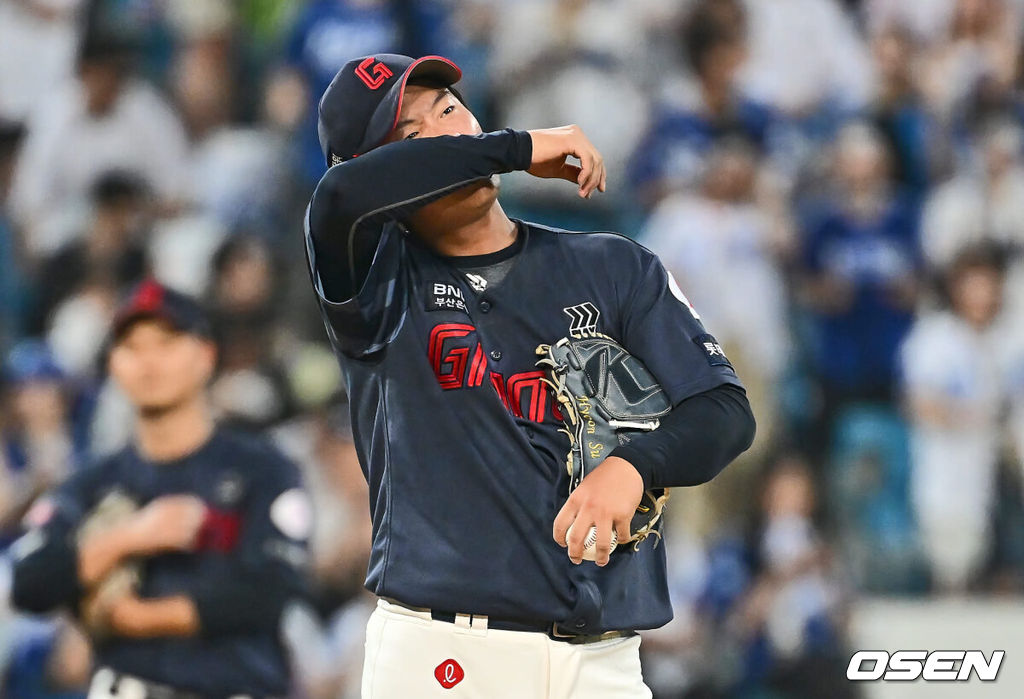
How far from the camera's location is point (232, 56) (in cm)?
782

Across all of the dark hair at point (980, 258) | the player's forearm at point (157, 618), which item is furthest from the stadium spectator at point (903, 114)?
the player's forearm at point (157, 618)

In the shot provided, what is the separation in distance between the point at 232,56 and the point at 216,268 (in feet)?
5.10

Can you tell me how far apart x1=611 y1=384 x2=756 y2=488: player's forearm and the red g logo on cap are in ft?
2.53

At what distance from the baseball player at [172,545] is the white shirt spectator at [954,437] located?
150 inches

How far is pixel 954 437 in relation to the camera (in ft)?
22.0

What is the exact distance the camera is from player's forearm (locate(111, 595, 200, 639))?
145 inches

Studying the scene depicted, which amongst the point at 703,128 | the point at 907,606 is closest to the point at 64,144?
the point at 703,128

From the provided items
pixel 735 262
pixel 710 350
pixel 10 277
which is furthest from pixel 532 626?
pixel 10 277

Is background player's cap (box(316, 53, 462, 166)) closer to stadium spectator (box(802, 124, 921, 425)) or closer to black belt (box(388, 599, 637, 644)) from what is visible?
black belt (box(388, 599, 637, 644))

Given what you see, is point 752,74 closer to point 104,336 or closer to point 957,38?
point 957,38

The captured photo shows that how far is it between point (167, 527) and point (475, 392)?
1733 millimetres

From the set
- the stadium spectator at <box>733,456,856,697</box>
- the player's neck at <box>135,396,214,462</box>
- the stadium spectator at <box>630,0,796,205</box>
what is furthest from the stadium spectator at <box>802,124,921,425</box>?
the player's neck at <box>135,396,214,462</box>

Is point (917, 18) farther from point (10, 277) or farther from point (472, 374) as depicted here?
point (472, 374)

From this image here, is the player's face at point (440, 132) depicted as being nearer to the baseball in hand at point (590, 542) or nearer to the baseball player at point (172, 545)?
the baseball in hand at point (590, 542)
